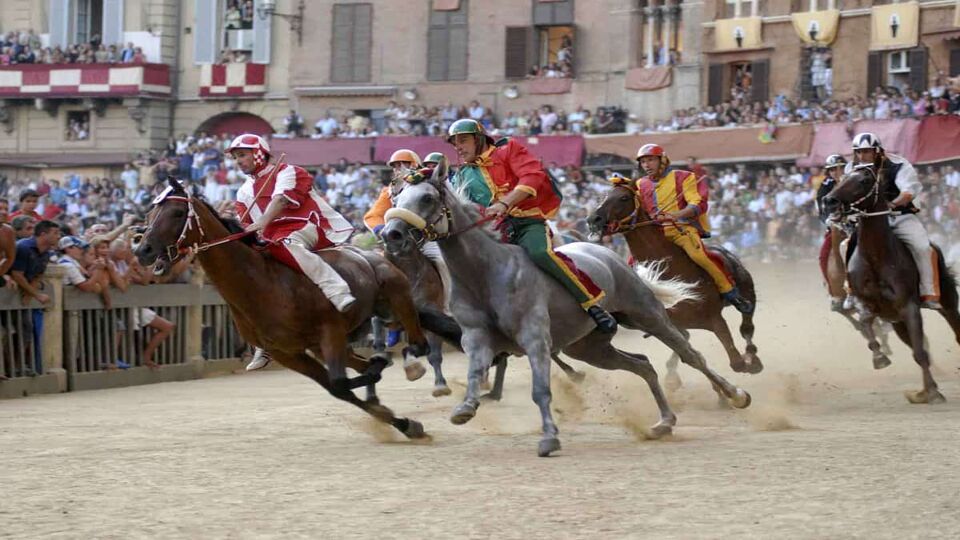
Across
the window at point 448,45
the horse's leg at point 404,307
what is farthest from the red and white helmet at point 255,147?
the window at point 448,45

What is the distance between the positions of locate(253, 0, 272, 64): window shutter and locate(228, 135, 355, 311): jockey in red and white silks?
130ft

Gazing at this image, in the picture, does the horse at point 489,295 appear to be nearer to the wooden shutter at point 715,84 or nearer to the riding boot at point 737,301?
the riding boot at point 737,301

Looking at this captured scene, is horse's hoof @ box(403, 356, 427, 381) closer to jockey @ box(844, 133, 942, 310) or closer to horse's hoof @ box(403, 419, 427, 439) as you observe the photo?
horse's hoof @ box(403, 419, 427, 439)

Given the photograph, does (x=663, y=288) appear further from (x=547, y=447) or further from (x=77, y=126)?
(x=77, y=126)

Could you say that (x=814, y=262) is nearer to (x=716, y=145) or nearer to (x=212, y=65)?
(x=716, y=145)

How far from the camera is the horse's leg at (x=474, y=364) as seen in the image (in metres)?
9.99

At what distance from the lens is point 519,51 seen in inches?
1850

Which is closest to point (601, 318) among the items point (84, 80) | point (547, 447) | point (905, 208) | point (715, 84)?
point (547, 447)

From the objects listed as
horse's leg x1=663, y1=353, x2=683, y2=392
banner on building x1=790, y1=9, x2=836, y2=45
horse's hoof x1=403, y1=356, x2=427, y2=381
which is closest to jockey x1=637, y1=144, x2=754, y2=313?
horse's leg x1=663, y1=353, x2=683, y2=392

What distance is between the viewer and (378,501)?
313 inches

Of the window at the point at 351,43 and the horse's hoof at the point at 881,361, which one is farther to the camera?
the window at the point at 351,43

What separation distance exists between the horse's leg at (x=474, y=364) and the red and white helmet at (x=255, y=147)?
2.45m

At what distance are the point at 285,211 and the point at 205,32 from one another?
1630 inches

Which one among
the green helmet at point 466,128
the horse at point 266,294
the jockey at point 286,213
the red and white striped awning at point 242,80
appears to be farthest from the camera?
the red and white striped awning at point 242,80
